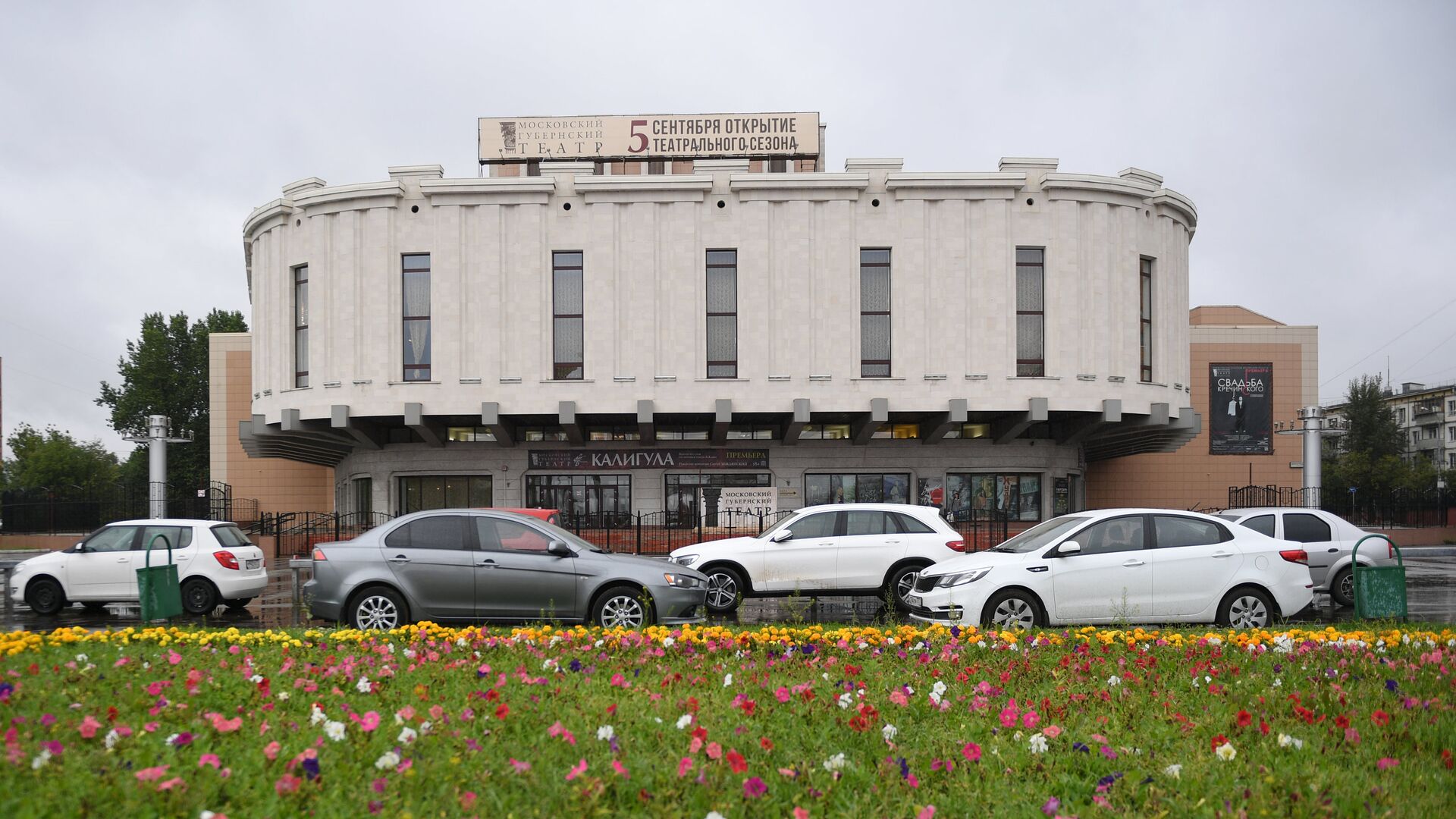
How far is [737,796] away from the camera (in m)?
4.21

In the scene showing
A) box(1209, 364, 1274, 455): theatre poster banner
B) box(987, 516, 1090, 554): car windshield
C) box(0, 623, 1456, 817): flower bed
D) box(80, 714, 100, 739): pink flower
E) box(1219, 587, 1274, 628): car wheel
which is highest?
box(1209, 364, 1274, 455): theatre poster banner

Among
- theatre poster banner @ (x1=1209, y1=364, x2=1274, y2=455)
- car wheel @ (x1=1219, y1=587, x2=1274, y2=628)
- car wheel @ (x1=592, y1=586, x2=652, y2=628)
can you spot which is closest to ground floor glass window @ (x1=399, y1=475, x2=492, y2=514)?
car wheel @ (x1=592, y1=586, x2=652, y2=628)

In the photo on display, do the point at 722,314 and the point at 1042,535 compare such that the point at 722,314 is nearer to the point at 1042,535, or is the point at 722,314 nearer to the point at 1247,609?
the point at 1042,535

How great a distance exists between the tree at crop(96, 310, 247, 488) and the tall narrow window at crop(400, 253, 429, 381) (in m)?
44.6

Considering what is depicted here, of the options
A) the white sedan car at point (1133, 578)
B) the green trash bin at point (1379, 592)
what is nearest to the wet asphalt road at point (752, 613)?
the green trash bin at point (1379, 592)

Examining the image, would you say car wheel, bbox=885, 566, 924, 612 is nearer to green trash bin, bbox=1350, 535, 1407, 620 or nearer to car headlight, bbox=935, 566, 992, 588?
car headlight, bbox=935, 566, 992, 588

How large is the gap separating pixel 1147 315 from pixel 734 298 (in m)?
13.2

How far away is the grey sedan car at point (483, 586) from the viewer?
10.6 meters

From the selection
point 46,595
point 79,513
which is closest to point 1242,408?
point 46,595

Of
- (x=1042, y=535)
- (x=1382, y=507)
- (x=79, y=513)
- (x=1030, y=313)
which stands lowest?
(x=79, y=513)

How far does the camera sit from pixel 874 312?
28250mm

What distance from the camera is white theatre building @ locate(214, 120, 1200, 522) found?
27781mm

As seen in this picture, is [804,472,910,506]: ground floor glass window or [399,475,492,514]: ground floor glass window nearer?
[804,472,910,506]: ground floor glass window

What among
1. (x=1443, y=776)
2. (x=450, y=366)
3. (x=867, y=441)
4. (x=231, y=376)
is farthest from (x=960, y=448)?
(x=231, y=376)
